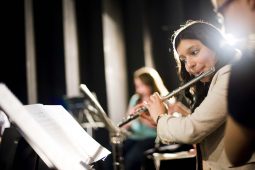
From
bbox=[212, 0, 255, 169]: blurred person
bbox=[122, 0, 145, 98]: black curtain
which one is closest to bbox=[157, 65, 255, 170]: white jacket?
bbox=[212, 0, 255, 169]: blurred person

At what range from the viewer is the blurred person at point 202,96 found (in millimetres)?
1355

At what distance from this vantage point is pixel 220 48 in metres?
1.68

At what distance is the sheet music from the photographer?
1254 millimetres

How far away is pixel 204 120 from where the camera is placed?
1360 millimetres

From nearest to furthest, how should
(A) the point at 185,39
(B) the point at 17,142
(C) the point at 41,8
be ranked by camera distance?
(A) the point at 185,39 → (B) the point at 17,142 → (C) the point at 41,8

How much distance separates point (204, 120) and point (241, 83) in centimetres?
49

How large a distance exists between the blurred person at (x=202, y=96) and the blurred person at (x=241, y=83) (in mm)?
219

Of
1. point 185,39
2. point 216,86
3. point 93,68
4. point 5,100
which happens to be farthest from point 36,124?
point 93,68

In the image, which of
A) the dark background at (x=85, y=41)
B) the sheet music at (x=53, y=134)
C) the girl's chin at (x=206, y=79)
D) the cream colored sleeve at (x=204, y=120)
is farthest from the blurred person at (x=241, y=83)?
the dark background at (x=85, y=41)

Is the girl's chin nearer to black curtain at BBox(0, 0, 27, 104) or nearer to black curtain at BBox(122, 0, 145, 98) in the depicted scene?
black curtain at BBox(122, 0, 145, 98)

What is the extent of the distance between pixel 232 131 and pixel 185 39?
88cm

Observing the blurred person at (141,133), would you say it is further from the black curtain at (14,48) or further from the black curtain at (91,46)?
the black curtain at (14,48)

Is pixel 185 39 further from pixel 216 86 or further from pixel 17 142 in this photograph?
pixel 17 142

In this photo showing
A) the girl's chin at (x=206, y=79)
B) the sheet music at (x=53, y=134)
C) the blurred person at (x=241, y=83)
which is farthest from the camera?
the girl's chin at (x=206, y=79)
